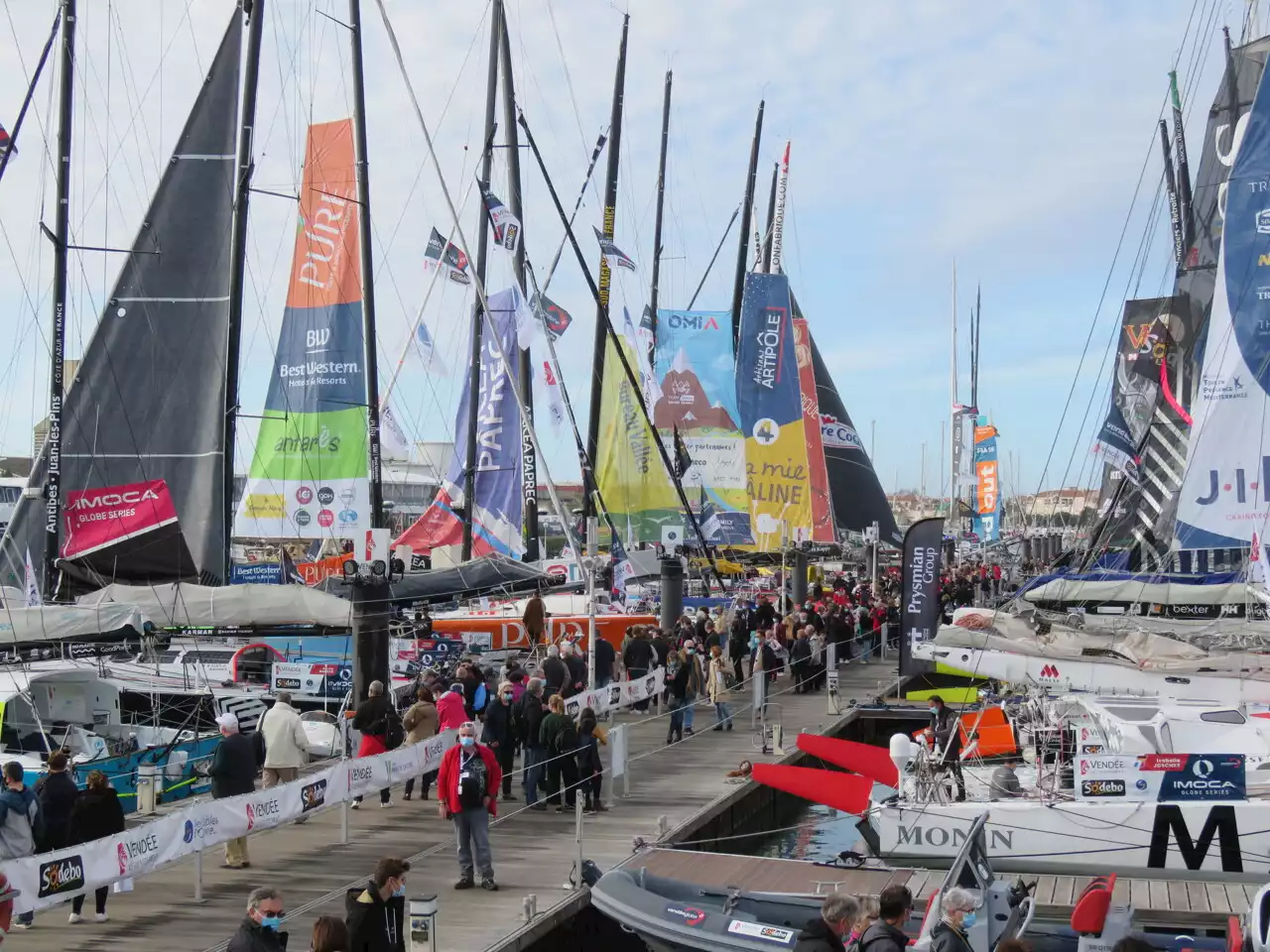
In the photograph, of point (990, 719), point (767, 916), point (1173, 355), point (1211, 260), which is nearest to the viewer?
point (767, 916)

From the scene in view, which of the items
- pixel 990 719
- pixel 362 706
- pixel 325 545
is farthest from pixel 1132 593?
pixel 325 545

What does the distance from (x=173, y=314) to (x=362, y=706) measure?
9.05 m

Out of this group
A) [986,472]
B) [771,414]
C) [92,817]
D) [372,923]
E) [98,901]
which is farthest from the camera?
[986,472]

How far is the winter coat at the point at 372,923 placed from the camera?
766cm

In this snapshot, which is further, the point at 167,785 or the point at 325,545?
the point at 325,545

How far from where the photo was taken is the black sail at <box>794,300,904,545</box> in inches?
1809

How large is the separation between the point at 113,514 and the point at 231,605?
5.93ft

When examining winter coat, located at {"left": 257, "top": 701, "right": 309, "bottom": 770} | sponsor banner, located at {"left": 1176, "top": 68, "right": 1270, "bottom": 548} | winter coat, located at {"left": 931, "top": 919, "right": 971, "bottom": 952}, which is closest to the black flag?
sponsor banner, located at {"left": 1176, "top": 68, "right": 1270, "bottom": 548}

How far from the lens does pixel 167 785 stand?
15.0 meters

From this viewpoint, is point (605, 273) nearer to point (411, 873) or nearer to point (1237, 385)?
point (1237, 385)

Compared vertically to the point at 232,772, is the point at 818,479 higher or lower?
higher

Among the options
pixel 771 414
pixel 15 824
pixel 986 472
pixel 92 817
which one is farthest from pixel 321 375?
pixel 986 472

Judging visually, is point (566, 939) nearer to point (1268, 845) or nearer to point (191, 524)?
point (1268, 845)

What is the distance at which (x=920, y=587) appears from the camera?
23969 mm
